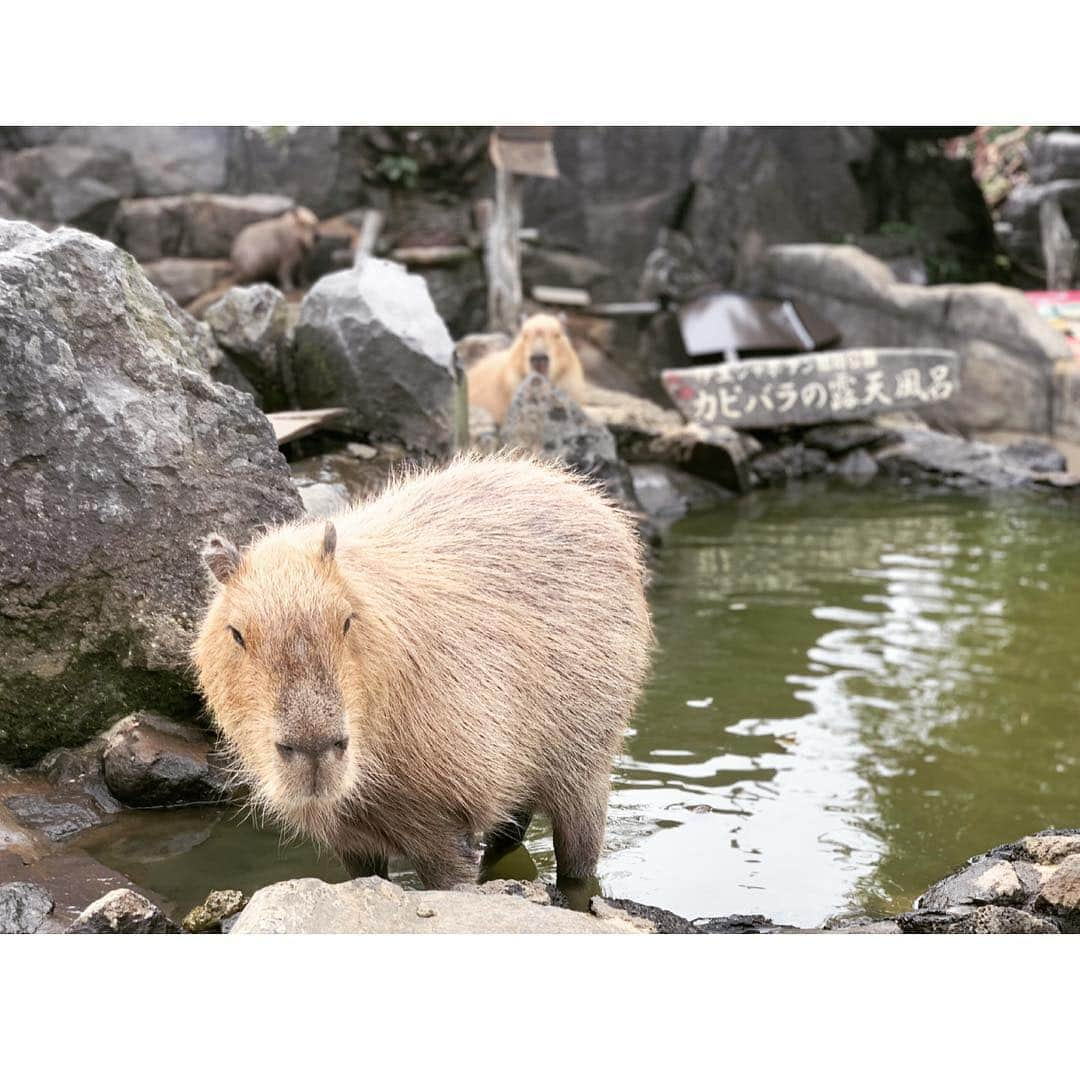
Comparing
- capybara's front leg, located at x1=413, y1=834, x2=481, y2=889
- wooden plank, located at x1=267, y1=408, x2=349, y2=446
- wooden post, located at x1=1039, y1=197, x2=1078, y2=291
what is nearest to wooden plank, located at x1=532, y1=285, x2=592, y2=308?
Result: wooden post, located at x1=1039, y1=197, x2=1078, y2=291

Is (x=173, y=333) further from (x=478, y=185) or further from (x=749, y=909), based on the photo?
(x=478, y=185)

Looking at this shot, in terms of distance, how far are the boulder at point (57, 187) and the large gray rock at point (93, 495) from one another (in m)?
9.96

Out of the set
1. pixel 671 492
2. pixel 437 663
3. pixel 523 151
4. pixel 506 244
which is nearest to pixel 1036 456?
pixel 671 492

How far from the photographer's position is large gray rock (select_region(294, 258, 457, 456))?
237 inches

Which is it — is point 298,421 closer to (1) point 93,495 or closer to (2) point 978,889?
(1) point 93,495

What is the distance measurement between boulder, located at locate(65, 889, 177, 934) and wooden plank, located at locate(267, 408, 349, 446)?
8.56ft

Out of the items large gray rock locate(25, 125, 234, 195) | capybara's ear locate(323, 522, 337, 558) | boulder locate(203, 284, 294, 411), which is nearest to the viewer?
capybara's ear locate(323, 522, 337, 558)

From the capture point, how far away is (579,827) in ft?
11.6

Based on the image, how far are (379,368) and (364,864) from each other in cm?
327

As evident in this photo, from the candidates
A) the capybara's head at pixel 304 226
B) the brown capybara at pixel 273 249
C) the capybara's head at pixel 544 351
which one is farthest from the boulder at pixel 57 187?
the capybara's head at pixel 544 351

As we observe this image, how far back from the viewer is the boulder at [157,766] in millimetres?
3670

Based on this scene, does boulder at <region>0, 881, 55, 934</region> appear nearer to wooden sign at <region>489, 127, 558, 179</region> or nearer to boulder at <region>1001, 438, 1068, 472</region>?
boulder at <region>1001, 438, 1068, 472</region>

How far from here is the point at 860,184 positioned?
1388 cm

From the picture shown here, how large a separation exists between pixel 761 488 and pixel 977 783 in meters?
5.39
